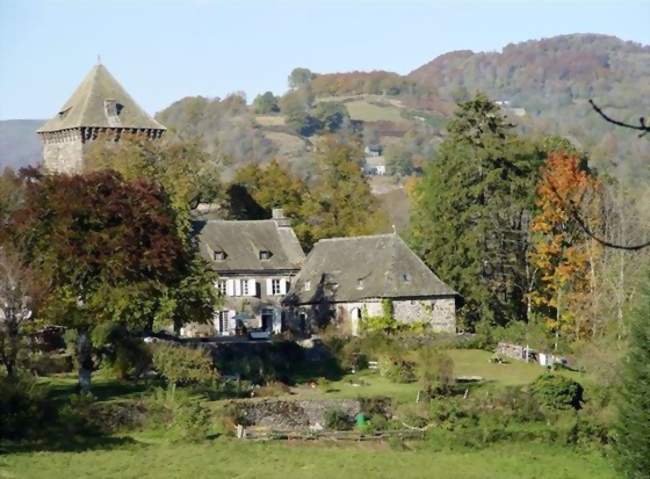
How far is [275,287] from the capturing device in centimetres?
7012

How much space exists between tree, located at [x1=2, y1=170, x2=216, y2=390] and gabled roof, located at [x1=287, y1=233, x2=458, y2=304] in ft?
52.9

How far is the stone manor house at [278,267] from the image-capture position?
202 feet

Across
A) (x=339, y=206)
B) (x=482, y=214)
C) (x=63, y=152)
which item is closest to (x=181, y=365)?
(x=482, y=214)

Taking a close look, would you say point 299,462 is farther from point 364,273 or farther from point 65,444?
point 364,273

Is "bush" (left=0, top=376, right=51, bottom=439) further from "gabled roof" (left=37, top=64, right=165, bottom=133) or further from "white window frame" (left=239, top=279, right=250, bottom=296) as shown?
"gabled roof" (left=37, top=64, right=165, bottom=133)

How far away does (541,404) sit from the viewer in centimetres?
4369

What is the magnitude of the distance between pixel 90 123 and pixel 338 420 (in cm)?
4106

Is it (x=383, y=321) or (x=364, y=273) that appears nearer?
(x=383, y=321)

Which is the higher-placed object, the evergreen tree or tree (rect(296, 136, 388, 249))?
tree (rect(296, 136, 388, 249))

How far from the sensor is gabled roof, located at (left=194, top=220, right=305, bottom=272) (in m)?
70.0

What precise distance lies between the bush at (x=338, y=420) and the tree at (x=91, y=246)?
753 cm

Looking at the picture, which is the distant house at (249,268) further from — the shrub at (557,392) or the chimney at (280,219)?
the shrub at (557,392)

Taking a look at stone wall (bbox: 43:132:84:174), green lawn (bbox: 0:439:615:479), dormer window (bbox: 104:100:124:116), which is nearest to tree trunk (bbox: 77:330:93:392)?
green lawn (bbox: 0:439:615:479)

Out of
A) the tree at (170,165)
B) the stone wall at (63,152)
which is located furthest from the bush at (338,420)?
the stone wall at (63,152)
